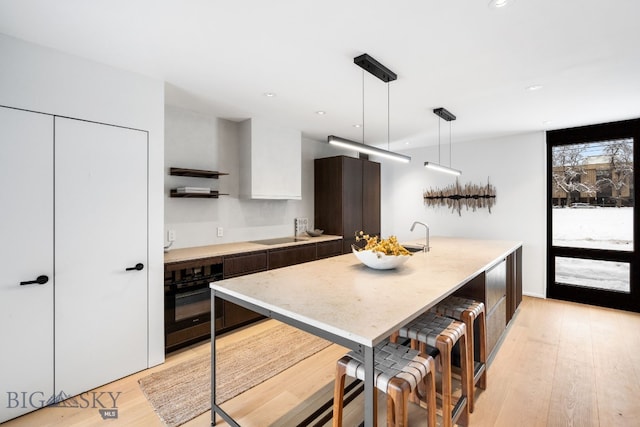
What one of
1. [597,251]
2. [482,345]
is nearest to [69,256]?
[482,345]

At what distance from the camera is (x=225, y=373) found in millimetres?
2543

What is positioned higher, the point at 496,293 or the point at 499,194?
the point at 499,194

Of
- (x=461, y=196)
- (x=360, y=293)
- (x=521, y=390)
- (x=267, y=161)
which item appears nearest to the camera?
(x=360, y=293)

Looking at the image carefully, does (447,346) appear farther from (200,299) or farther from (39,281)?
(39,281)

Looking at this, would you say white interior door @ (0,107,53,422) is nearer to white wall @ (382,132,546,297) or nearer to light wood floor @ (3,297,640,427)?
light wood floor @ (3,297,640,427)

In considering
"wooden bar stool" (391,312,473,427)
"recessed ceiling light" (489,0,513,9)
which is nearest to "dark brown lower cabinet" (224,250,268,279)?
"wooden bar stool" (391,312,473,427)

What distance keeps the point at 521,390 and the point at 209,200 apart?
3.64 m

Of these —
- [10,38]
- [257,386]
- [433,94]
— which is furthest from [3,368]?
[433,94]

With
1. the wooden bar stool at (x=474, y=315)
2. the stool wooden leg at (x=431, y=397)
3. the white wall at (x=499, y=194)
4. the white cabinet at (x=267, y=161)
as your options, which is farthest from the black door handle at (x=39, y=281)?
the white wall at (x=499, y=194)

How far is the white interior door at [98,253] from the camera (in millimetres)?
2197

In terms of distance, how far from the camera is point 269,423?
1971mm

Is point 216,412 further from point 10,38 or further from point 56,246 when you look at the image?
point 10,38

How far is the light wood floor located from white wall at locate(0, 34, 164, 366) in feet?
2.29

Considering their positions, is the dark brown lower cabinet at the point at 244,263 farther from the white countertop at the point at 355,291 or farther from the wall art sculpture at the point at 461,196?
the wall art sculpture at the point at 461,196
